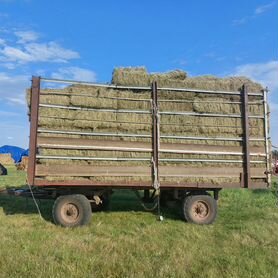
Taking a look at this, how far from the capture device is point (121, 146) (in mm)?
9656

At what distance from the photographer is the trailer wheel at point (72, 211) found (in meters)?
9.47

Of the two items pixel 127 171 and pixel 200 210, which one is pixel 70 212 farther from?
pixel 200 210

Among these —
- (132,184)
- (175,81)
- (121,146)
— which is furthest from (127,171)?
(175,81)

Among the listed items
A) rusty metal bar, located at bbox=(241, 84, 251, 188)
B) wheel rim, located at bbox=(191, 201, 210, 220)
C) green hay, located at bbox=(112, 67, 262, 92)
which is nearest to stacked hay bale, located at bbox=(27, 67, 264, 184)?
green hay, located at bbox=(112, 67, 262, 92)

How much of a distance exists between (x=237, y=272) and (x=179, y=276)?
0.79 meters

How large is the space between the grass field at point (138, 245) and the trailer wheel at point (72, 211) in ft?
0.74

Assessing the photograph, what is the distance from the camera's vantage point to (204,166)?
10.0 m

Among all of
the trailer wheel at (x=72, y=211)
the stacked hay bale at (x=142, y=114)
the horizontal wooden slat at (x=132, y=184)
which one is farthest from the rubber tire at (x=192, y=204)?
the trailer wheel at (x=72, y=211)

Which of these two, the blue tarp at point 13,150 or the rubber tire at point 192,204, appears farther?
the blue tarp at point 13,150

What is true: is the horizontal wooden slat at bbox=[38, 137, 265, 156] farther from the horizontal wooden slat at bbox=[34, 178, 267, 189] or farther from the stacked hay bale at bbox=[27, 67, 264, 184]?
the horizontal wooden slat at bbox=[34, 178, 267, 189]

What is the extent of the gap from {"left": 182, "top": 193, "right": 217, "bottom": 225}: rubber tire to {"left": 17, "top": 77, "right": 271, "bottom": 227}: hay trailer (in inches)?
0.9

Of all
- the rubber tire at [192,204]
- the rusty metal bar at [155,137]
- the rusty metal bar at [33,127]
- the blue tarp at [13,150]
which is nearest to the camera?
the rusty metal bar at [33,127]

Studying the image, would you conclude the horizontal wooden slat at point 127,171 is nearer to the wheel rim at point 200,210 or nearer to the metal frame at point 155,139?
the metal frame at point 155,139

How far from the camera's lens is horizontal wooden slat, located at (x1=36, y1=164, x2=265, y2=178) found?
9375 mm
